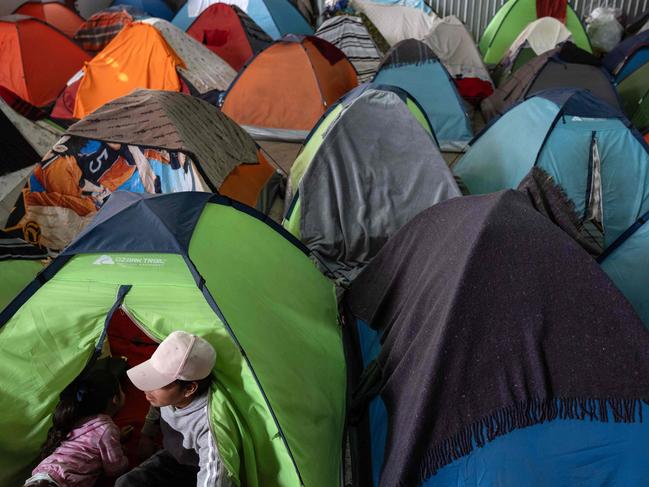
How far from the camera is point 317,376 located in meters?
1.83

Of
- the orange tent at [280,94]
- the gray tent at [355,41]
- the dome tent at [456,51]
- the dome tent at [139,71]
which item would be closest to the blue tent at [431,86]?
the orange tent at [280,94]

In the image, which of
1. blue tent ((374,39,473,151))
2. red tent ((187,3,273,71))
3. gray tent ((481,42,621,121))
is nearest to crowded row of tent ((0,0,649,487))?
blue tent ((374,39,473,151))

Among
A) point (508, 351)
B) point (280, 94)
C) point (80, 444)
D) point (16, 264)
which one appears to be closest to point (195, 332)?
point (80, 444)

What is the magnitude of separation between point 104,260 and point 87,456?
2.06 ft

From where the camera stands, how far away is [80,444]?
180 cm

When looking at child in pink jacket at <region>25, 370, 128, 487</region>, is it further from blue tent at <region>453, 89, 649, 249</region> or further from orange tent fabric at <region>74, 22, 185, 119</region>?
orange tent fabric at <region>74, 22, 185, 119</region>

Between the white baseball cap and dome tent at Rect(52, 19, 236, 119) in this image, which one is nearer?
the white baseball cap

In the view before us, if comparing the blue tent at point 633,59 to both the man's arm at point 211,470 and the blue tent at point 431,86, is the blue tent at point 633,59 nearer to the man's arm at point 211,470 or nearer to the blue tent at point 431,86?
the blue tent at point 431,86

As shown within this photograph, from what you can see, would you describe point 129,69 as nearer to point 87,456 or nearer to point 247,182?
point 247,182

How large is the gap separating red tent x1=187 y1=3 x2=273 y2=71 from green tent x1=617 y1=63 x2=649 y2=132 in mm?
3174

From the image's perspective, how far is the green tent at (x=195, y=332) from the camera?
1.64 metres

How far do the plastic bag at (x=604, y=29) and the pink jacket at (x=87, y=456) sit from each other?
6.30 meters

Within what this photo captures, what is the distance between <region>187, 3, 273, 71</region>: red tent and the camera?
530cm

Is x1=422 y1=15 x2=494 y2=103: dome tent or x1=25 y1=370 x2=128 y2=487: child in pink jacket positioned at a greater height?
x1=422 y1=15 x2=494 y2=103: dome tent
